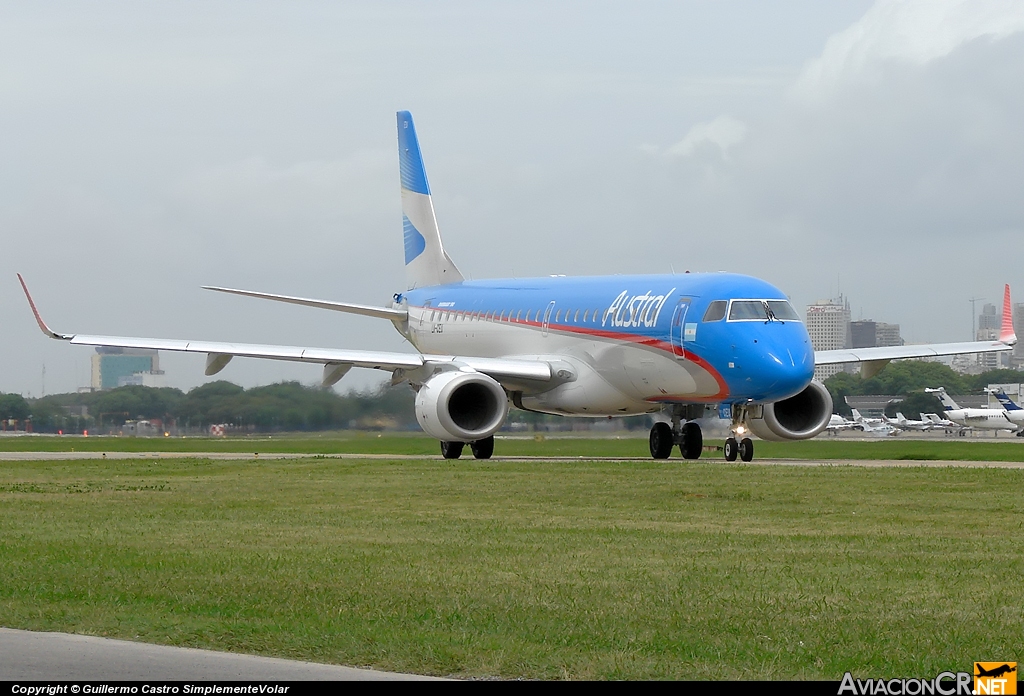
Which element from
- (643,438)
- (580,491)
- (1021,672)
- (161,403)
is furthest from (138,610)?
(161,403)

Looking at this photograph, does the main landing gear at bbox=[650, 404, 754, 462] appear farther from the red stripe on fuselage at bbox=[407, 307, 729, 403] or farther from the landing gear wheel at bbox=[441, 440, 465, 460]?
the landing gear wheel at bbox=[441, 440, 465, 460]

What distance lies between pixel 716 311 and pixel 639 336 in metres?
2.31

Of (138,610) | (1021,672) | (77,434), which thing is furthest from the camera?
(77,434)

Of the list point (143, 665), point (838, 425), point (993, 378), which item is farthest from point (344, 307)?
point (993, 378)

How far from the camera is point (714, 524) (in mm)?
17375

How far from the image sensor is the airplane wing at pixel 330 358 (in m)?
34.7

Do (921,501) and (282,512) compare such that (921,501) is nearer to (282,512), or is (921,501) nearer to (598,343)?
(282,512)

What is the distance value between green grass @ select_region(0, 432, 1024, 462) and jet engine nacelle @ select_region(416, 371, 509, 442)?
348cm

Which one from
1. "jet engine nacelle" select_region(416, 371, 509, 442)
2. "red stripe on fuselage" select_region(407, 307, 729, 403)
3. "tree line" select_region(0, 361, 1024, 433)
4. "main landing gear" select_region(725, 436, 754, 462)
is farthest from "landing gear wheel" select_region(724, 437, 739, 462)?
"tree line" select_region(0, 361, 1024, 433)

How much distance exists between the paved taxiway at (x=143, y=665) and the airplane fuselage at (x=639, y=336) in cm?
2129

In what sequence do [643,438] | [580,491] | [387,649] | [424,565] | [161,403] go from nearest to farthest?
[387,649]
[424,565]
[580,491]
[643,438]
[161,403]

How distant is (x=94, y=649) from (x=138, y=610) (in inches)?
65.7

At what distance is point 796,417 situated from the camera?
34.6 meters

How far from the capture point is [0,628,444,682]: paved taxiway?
8633mm
